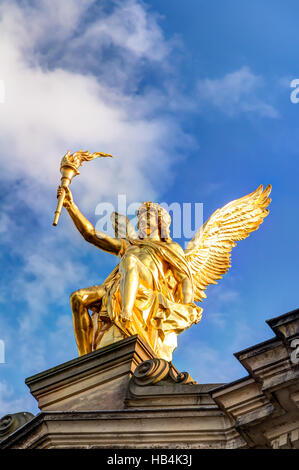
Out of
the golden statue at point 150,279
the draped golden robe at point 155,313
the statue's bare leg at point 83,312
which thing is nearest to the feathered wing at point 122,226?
the golden statue at point 150,279

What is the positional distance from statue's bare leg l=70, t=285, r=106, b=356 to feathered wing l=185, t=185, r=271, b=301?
6.70ft

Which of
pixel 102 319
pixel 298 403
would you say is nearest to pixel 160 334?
pixel 102 319

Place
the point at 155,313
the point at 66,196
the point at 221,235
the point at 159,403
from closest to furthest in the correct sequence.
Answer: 1. the point at 159,403
2. the point at 155,313
3. the point at 66,196
4. the point at 221,235

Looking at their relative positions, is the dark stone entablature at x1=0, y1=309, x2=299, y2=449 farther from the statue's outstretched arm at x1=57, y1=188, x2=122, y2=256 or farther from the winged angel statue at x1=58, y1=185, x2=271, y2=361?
the statue's outstretched arm at x1=57, y1=188, x2=122, y2=256

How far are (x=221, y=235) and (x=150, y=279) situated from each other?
3.05m

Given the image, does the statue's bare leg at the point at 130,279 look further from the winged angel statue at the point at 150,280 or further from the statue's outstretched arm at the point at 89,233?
the statue's outstretched arm at the point at 89,233

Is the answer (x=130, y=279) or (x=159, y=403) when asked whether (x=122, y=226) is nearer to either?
(x=130, y=279)

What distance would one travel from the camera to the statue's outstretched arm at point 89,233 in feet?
57.4

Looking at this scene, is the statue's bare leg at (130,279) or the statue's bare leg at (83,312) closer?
the statue's bare leg at (130,279)

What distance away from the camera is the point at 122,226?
59.4 ft

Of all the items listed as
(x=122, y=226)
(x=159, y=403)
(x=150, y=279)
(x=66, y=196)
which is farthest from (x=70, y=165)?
(x=159, y=403)

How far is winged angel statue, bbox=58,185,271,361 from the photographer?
15.9 m

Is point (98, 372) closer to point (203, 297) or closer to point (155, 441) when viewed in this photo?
point (155, 441)
